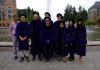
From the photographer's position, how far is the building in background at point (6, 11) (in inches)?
4104

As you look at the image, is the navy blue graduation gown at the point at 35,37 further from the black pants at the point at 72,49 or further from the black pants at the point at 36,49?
the black pants at the point at 72,49

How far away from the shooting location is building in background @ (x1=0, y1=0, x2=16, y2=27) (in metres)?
104

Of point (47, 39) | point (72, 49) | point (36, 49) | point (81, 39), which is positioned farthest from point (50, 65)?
point (81, 39)

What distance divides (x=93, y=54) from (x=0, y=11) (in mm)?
93885

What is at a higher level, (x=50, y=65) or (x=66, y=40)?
(x=66, y=40)

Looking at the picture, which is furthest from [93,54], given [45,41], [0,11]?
[0,11]

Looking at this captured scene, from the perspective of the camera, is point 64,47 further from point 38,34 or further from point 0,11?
point 0,11

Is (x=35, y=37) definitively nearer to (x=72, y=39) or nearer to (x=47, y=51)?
(x=47, y=51)

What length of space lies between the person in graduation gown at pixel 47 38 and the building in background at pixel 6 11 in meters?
91.7

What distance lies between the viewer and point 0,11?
350ft

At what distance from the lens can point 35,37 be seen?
1297 centimetres

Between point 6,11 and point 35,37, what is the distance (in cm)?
9541

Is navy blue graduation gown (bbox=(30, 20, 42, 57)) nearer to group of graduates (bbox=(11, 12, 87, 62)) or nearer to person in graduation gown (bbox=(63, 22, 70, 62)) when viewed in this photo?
group of graduates (bbox=(11, 12, 87, 62))

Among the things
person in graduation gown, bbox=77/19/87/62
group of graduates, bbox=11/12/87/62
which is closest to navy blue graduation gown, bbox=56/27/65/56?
group of graduates, bbox=11/12/87/62
